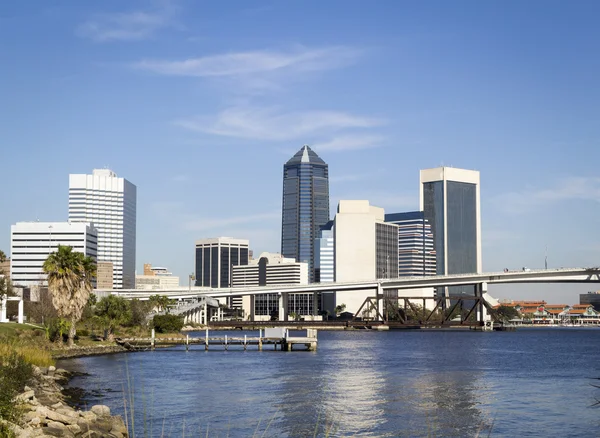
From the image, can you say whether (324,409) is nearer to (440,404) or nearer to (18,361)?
(440,404)

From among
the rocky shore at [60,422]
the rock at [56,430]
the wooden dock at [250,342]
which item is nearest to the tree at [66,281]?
the wooden dock at [250,342]

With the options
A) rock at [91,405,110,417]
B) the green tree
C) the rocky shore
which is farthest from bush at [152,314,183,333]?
rock at [91,405,110,417]

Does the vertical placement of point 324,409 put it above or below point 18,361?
below

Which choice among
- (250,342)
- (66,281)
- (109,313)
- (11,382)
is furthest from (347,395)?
(250,342)

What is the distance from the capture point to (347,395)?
60.1 meters

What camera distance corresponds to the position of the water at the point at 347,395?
44.6 metres

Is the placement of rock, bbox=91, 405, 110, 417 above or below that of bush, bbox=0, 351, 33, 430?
below

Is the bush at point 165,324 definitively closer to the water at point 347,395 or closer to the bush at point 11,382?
the water at point 347,395

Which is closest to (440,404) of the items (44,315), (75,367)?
(75,367)

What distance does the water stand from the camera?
44.6 metres

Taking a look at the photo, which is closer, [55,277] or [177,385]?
[177,385]

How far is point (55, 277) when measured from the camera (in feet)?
317

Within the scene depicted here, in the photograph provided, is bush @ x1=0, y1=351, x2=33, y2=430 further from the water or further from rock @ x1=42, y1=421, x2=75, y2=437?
the water

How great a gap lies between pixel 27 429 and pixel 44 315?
100998 mm
